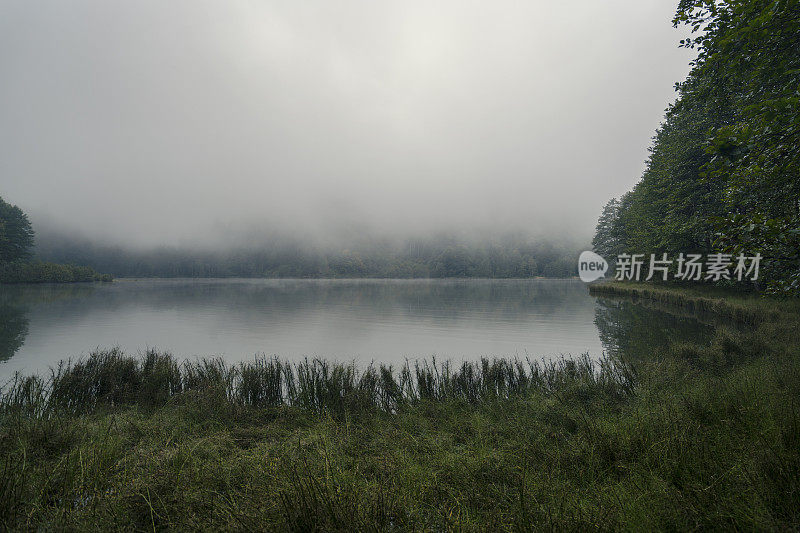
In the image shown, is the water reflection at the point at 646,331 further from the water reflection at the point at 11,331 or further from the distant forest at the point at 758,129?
the water reflection at the point at 11,331

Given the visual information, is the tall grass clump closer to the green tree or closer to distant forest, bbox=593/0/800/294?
distant forest, bbox=593/0/800/294

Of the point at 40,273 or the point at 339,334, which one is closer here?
the point at 339,334

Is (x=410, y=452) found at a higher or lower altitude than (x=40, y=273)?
higher

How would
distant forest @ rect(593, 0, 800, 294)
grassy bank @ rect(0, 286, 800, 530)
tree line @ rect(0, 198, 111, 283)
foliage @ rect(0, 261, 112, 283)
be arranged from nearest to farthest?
grassy bank @ rect(0, 286, 800, 530) → distant forest @ rect(593, 0, 800, 294) → tree line @ rect(0, 198, 111, 283) → foliage @ rect(0, 261, 112, 283)

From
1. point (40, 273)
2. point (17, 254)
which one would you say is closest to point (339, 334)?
point (17, 254)

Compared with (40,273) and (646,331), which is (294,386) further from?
(40,273)

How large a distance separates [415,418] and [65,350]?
20300 millimetres

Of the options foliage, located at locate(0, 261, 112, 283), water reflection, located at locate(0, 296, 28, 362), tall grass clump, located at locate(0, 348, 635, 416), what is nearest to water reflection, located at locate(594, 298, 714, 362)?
tall grass clump, located at locate(0, 348, 635, 416)

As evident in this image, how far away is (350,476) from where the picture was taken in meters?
4.02

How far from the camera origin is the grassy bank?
315 centimetres

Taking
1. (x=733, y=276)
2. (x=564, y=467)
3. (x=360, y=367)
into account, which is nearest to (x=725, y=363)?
(x=564, y=467)

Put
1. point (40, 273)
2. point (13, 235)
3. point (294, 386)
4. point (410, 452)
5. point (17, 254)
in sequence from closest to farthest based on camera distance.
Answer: point (410, 452) < point (294, 386) < point (13, 235) < point (17, 254) < point (40, 273)

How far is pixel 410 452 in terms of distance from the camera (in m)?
5.52

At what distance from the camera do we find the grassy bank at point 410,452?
315 cm
